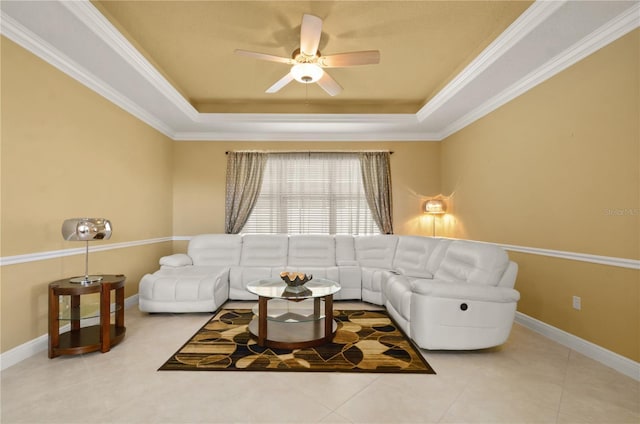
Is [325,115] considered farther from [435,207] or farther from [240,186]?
[435,207]

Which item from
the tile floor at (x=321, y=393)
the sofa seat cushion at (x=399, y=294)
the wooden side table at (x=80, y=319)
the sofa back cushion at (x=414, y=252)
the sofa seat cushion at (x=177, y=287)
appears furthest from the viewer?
the sofa back cushion at (x=414, y=252)

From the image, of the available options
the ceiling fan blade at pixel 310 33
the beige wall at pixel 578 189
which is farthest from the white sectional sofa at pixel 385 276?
the ceiling fan blade at pixel 310 33

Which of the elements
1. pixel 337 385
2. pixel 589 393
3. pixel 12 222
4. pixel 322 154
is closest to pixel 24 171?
pixel 12 222

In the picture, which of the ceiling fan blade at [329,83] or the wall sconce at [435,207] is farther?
the wall sconce at [435,207]

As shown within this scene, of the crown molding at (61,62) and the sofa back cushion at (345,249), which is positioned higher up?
the crown molding at (61,62)

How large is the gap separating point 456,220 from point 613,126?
2.70 metres

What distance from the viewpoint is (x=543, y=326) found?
3264 millimetres

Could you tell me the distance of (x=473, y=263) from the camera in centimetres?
319

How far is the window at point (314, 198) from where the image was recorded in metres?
5.73

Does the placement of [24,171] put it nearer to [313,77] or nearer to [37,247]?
[37,247]

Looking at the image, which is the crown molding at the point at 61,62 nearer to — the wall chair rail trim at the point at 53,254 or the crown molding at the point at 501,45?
the wall chair rail trim at the point at 53,254

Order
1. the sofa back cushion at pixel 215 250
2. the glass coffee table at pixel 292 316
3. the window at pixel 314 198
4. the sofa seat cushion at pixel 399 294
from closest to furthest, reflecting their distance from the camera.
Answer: the glass coffee table at pixel 292 316 < the sofa seat cushion at pixel 399 294 < the sofa back cushion at pixel 215 250 < the window at pixel 314 198

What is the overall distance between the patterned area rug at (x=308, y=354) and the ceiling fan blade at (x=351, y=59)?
2.67 meters

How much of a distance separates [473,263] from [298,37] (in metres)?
2.94
